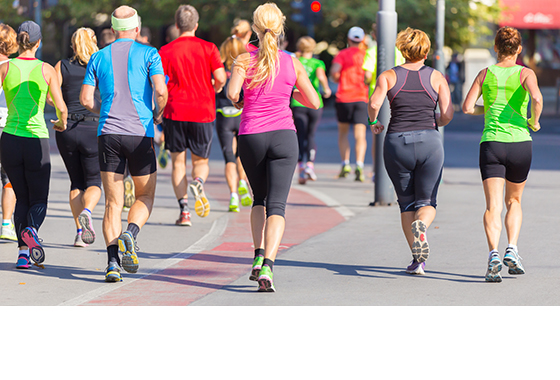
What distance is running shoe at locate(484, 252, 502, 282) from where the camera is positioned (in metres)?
6.02

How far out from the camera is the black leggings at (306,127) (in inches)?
465

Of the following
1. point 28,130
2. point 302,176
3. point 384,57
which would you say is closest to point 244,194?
point 384,57

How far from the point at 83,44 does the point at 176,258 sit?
6.17ft

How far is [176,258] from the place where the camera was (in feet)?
23.2

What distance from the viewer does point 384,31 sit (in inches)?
385

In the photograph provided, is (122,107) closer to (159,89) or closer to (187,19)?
(159,89)

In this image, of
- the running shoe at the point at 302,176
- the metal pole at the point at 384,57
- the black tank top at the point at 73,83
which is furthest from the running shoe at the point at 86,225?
the running shoe at the point at 302,176

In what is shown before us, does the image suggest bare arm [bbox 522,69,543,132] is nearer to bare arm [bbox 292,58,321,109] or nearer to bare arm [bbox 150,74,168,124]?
bare arm [bbox 292,58,321,109]

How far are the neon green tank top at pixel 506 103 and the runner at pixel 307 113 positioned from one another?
5535 millimetres

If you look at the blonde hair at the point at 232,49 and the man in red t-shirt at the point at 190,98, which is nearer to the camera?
the man in red t-shirt at the point at 190,98

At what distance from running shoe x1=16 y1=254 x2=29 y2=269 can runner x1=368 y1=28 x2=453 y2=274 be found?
2.82m

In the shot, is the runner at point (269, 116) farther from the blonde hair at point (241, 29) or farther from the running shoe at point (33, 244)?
the blonde hair at point (241, 29)

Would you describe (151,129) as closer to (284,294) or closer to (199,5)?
(284,294)
